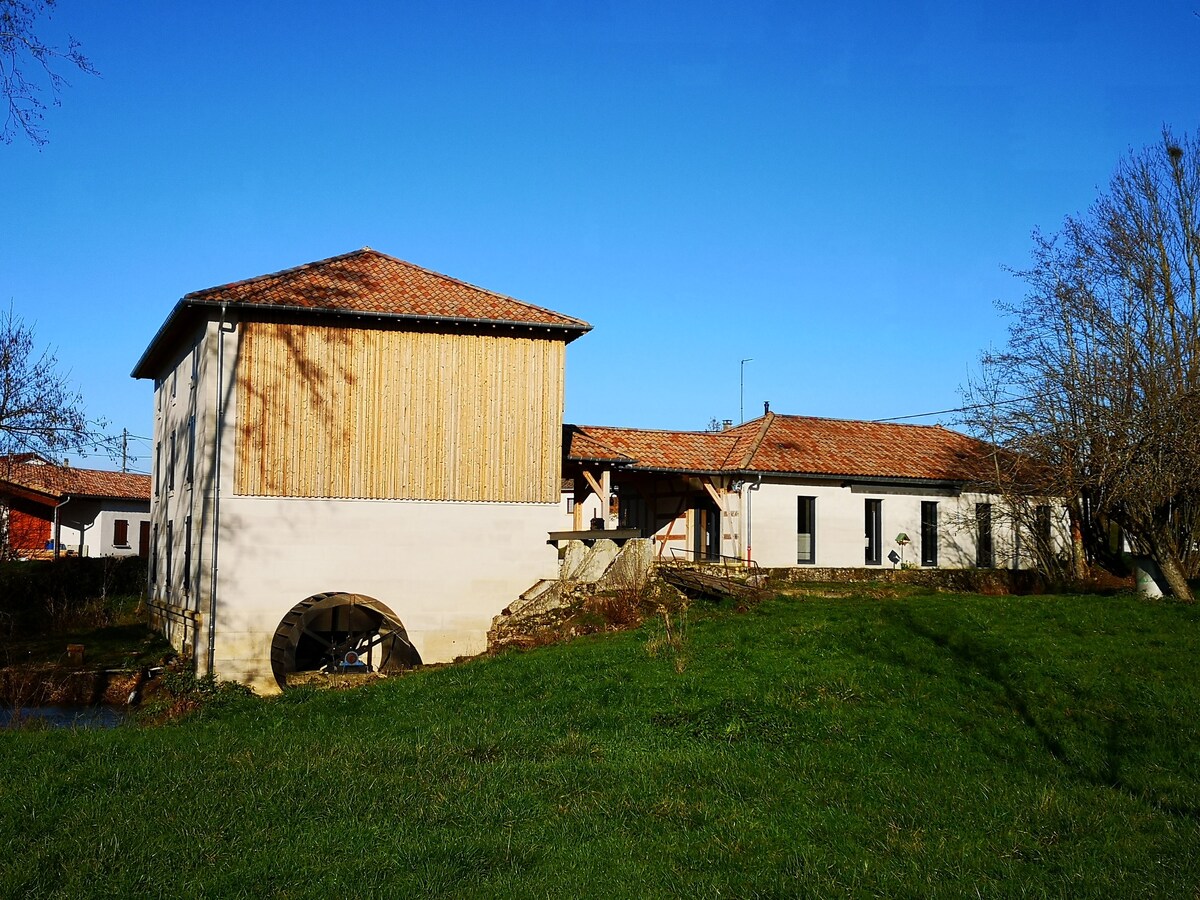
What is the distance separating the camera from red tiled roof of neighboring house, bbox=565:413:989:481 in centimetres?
3006

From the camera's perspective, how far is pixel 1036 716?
465 inches

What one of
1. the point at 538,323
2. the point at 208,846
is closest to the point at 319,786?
the point at 208,846

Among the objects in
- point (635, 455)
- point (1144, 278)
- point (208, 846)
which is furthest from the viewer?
point (635, 455)

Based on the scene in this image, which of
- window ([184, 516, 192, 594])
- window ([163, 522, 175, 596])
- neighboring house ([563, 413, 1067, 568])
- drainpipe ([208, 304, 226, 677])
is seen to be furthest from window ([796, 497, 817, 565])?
window ([163, 522, 175, 596])

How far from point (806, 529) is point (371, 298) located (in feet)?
46.1

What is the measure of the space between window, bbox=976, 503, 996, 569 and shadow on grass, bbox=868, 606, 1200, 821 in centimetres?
1677

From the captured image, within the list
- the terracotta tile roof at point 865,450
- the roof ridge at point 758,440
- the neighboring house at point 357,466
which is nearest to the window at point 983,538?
the terracotta tile roof at point 865,450

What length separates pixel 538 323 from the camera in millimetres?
24156

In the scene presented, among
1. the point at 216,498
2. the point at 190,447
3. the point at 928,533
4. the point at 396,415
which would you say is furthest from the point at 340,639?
the point at 928,533

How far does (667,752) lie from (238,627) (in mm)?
13564

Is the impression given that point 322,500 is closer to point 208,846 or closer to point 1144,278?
point 208,846

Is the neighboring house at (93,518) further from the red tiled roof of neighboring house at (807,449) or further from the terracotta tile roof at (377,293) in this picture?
the red tiled roof of neighboring house at (807,449)

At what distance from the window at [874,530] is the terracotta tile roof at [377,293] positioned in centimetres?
1188

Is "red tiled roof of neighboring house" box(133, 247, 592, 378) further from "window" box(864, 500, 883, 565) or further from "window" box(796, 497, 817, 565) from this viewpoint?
"window" box(864, 500, 883, 565)
